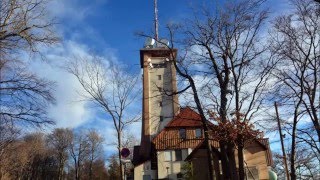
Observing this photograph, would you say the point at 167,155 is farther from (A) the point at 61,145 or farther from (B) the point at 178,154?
(A) the point at 61,145

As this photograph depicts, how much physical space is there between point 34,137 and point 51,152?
8652 millimetres

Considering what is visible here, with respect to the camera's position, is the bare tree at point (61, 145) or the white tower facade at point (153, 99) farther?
the bare tree at point (61, 145)

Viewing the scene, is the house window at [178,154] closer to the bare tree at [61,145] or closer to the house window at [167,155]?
the house window at [167,155]

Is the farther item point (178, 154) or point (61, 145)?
point (61, 145)

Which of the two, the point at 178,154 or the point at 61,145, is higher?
the point at 61,145

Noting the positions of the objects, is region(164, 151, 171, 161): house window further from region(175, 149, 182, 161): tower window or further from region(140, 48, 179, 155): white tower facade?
region(140, 48, 179, 155): white tower facade

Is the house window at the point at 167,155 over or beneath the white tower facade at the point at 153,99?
beneath

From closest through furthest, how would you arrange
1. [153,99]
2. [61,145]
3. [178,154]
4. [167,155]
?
[178,154]
[167,155]
[153,99]
[61,145]

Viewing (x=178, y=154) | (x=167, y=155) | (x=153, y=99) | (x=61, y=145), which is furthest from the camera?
(x=61, y=145)

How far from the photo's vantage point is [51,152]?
8506 centimetres

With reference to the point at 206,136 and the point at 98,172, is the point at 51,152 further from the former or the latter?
the point at 206,136

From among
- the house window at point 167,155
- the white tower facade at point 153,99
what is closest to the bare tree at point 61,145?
the white tower facade at point 153,99

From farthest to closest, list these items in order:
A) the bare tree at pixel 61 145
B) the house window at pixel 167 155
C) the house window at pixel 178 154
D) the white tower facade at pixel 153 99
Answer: the bare tree at pixel 61 145 → the white tower facade at pixel 153 99 → the house window at pixel 167 155 → the house window at pixel 178 154

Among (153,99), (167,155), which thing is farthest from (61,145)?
(167,155)
